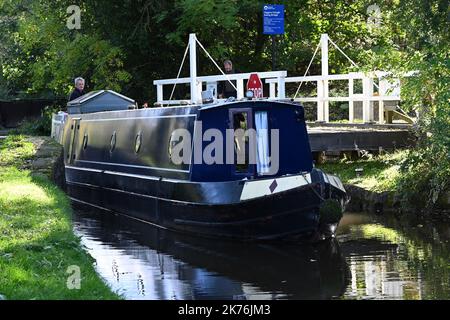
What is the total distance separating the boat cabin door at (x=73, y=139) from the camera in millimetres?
20656

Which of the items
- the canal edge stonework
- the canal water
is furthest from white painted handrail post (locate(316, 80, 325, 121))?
the canal edge stonework

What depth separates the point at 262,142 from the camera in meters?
14.3

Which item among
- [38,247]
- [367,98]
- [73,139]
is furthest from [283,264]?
[73,139]

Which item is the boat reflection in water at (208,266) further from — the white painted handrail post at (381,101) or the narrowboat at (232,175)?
the white painted handrail post at (381,101)

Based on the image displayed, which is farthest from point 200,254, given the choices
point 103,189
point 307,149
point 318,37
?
point 318,37

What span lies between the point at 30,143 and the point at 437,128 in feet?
34.1

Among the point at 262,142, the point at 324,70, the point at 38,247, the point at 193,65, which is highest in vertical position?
the point at 193,65

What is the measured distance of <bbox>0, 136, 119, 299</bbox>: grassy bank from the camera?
324 inches

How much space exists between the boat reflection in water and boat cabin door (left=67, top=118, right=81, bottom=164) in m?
5.53

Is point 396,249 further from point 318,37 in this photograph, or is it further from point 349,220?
point 318,37

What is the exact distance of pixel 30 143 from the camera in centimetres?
2103

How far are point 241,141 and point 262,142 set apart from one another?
13.2 inches

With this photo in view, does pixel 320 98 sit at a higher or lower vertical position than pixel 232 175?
higher

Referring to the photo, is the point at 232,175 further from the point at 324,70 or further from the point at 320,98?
the point at 324,70
